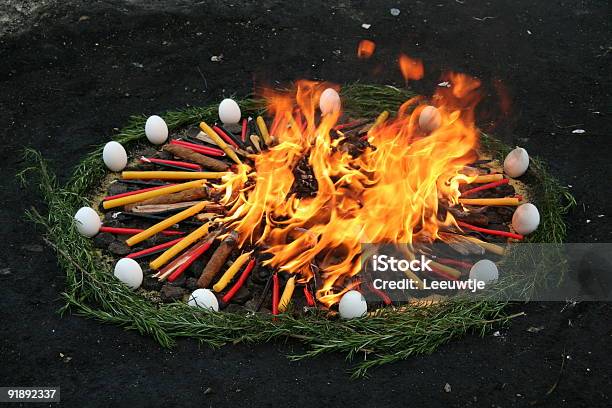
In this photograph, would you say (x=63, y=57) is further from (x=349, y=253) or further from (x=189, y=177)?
(x=349, y=253)

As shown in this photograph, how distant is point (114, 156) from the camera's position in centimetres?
541

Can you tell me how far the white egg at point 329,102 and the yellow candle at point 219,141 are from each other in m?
0.88

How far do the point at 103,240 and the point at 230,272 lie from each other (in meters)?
0.93

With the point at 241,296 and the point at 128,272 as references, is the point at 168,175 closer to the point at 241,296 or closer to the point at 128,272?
the point at 128,272

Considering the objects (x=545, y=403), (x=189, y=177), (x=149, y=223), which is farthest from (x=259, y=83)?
(x=545, y=403)

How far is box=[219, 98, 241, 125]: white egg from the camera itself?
584 cm

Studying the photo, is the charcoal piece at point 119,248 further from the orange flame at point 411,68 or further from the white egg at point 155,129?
the orange flame at point 411,68

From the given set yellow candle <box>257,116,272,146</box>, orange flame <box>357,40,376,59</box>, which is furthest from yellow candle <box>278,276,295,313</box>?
orange flame <box>357,40,376,59</box>

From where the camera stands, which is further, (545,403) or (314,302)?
(314,302)

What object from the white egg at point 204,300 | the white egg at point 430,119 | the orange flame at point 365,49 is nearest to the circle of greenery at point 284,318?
the white egg at point 204,300

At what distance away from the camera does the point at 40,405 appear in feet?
13.1

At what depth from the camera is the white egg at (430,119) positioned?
5664mm

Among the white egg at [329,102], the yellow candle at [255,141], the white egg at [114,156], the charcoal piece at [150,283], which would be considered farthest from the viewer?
the white egg at [329,102]

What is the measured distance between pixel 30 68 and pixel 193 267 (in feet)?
9.63
